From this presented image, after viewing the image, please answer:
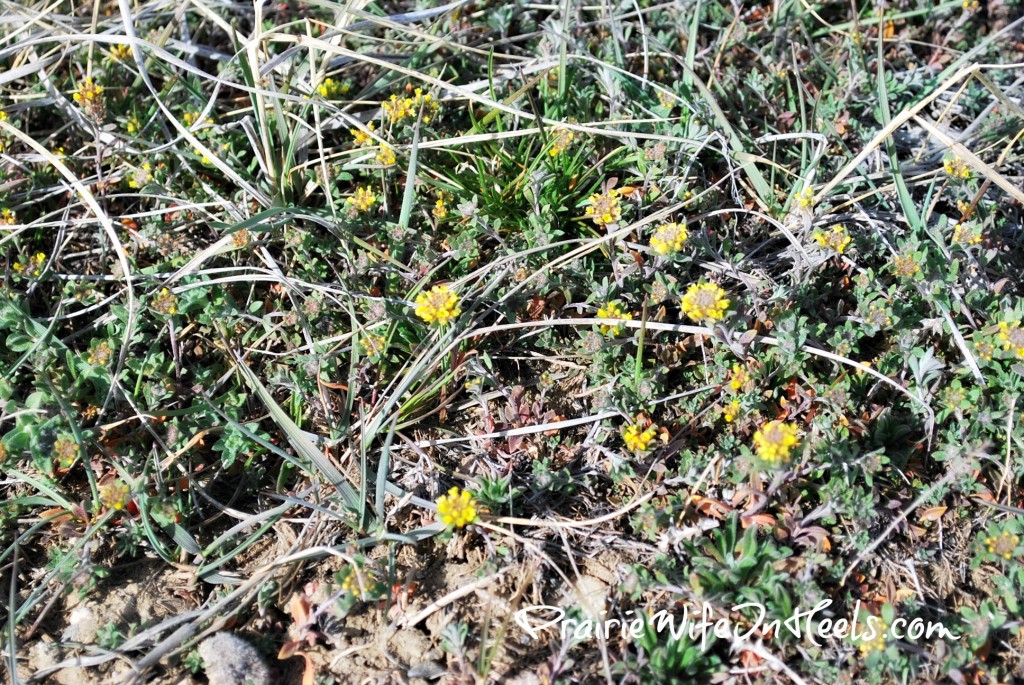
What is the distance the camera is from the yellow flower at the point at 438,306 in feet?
8.32

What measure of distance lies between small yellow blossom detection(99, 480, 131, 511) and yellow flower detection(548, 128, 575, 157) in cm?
187

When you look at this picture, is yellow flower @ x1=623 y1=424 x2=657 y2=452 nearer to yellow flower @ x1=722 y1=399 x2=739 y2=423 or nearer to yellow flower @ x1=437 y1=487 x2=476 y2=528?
yellow flower @ x1=722 y1=399 x2=739 y2=423

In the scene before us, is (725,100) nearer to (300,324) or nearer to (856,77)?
(856,77)

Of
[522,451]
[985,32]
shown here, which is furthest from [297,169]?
[985,32]

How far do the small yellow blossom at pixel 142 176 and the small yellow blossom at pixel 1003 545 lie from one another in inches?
124

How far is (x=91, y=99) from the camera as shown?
2.96 meters

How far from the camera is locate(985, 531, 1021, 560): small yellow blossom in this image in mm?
2332

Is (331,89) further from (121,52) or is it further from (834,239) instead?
Result: (834,239)

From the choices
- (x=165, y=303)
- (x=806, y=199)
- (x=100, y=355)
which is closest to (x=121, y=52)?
(x=165, y=303)

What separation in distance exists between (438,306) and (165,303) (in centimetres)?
99

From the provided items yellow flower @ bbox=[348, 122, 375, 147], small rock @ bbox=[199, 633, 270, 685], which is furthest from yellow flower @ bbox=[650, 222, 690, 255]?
small rock @ bbox=[199, 633, 270, 685]

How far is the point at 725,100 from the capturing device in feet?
10.8

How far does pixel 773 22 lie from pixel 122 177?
2817 millimetres

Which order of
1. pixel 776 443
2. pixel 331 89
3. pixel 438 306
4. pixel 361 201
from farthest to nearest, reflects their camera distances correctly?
pixel 331 89 < pixel 361 201 < pixel 438 306 < pixel 776 443
